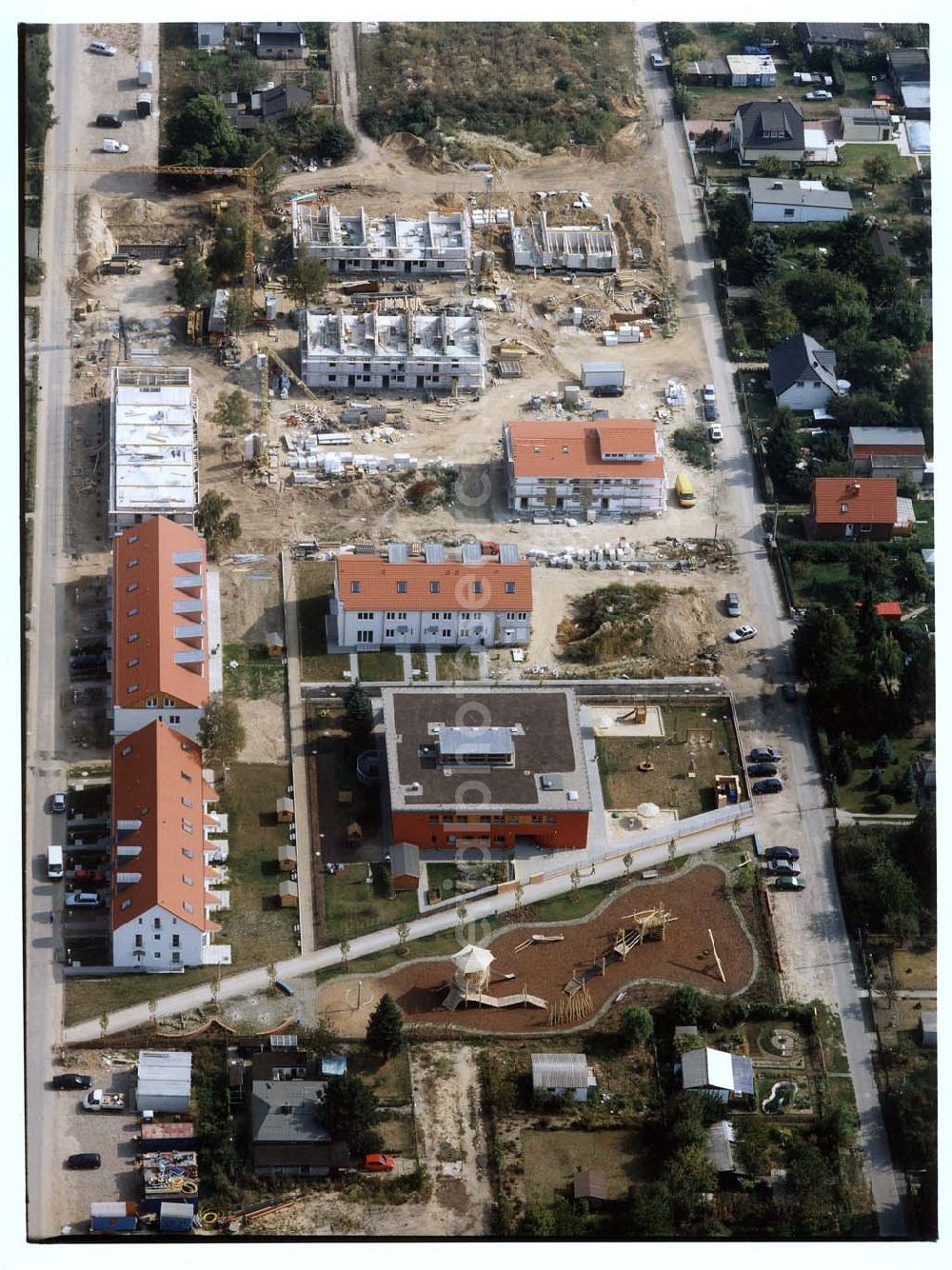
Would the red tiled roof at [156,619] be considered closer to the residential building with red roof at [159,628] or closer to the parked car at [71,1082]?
the residential building with red roof at [159,628]

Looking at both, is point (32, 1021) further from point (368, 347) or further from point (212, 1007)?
point (368, 347)

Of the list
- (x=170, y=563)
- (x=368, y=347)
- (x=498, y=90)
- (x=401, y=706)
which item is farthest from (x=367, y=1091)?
(x=498, y=90)

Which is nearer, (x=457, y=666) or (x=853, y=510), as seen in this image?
(x=457, y=666)

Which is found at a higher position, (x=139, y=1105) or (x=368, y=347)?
(x=368, y=347)

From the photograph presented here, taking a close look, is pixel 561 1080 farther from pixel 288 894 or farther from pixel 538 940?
pixel 288 894

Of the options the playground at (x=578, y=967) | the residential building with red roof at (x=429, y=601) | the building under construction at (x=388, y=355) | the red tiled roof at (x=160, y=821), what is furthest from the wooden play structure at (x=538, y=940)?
the building under construction at (x=388, y=355)

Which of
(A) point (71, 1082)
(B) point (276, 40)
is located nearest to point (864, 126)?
(B) point (276, 40)
